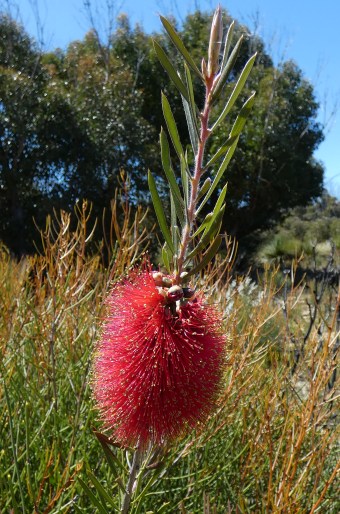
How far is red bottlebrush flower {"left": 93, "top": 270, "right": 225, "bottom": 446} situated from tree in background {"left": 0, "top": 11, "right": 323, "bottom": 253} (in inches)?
363

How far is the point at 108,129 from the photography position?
421 inches

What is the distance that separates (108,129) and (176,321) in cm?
1023

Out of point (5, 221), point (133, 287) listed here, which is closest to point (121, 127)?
point (5, 221)

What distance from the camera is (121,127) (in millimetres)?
10758

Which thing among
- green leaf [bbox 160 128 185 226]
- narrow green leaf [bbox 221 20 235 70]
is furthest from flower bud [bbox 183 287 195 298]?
narrow green leaf [bbox 221 20 235 70]

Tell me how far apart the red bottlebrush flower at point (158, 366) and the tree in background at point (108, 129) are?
30.2ft

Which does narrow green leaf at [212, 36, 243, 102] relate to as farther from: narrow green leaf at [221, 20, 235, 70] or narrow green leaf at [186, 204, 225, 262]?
narrow green leaf at [186, 204, 225, 262]

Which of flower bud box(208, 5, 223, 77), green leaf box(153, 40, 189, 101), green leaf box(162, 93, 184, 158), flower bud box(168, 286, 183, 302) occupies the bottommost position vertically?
flower bud box(168, 286, 183, 302)

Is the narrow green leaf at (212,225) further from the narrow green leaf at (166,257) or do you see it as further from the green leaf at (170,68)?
the green leaf at (170,68)

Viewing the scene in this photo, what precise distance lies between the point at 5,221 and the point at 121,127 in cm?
294

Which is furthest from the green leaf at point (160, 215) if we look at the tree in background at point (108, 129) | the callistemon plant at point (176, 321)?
the tree in background at point (108, 129)

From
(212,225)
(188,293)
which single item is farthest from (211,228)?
(188,293)

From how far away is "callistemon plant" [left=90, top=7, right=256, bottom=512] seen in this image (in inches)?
33.8

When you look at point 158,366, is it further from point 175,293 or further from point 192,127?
point 192,127
